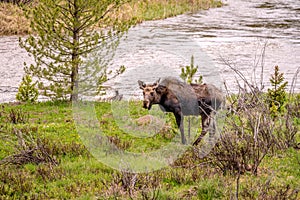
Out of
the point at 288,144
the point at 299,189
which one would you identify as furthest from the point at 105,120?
the point at 299,189

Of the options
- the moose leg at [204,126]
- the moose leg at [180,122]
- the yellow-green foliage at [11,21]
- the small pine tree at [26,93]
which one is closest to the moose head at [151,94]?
the moose leg at [180,122]

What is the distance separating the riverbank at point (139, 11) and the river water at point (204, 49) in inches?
47.4

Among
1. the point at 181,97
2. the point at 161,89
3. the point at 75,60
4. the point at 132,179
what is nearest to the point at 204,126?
the point at 181,97

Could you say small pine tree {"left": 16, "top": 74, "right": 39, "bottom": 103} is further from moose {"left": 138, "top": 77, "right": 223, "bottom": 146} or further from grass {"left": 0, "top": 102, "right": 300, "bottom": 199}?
moose {"left": 138, "top": 77, "right": 223, "bottom": 146}

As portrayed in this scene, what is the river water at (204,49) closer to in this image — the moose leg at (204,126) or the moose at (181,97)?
the moose leg at (204,126)

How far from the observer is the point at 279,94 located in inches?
482

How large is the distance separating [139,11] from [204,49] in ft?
38.2


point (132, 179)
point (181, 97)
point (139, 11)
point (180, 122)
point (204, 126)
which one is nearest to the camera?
point (132, 179)

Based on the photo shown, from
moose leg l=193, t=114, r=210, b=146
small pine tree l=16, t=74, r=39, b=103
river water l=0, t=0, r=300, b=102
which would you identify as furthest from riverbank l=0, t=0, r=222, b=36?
moose leg l=193, t=114, r=210, b=146

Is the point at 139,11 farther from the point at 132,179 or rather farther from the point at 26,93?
the point at 132,179

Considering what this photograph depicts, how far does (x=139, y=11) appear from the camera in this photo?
36688 millimetres

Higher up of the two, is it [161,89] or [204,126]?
[161,89]

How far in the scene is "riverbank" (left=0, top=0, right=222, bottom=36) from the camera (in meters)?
30.0

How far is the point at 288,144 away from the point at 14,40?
22.1 metres
